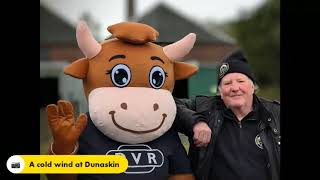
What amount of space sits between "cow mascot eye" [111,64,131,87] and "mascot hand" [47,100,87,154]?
178 mm

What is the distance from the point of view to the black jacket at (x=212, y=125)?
197 centimetres

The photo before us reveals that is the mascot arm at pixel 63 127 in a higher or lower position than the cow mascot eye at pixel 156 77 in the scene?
lower

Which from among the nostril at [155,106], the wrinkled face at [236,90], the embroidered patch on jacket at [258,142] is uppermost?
the wrinkled face at [236,90]

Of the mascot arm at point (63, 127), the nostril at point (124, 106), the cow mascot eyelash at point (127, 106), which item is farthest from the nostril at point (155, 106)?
the mascot arm at point (63, 127)

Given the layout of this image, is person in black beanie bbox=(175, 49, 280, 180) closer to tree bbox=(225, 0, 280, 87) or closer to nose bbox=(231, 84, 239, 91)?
nose bbox=(231, 84, 239, 91)

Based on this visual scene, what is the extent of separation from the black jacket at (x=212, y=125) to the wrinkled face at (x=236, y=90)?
0.18ft

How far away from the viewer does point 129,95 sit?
188 centimetres

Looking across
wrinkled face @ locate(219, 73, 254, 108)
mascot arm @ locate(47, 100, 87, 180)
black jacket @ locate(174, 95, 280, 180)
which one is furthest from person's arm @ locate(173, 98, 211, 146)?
mascot arm @ locate(47, 100, 87, 180)

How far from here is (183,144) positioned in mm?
2027

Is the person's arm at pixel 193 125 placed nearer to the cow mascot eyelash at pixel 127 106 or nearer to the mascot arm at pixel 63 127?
the cow mascot eyelash at pixel 127 106

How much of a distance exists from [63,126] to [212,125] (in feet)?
1.90

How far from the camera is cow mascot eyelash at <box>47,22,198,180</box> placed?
6.16 feet
